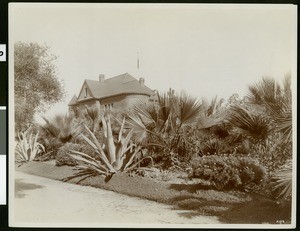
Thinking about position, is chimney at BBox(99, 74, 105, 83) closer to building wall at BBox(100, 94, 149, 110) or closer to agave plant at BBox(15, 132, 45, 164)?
building wall at BBox(100, 94, 149, 110)

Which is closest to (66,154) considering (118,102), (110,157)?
(110,157)

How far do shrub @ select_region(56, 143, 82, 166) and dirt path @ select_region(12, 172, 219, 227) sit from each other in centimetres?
19

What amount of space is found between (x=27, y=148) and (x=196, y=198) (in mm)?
1303

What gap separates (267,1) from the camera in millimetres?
3699

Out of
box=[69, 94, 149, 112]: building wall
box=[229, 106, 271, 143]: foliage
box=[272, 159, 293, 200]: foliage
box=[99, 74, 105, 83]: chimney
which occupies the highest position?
box=[99, 74, 105, 83]: chimney

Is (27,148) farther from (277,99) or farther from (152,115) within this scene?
(277,99)

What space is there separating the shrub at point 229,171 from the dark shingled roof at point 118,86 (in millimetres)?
694

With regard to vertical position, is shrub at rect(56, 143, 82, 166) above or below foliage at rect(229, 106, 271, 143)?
below

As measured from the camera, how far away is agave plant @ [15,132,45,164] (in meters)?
3.72

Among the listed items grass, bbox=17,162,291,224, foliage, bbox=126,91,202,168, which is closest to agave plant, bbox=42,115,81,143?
grass, bbox=17,162,291,224

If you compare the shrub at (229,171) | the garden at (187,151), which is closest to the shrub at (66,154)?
the garden at (187,151)

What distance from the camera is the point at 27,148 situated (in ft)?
12.2

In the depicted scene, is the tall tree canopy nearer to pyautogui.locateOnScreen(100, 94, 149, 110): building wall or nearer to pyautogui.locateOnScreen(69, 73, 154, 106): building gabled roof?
pyautogui.locateOnScreen(69, 73, 154, 106): building gabled roof

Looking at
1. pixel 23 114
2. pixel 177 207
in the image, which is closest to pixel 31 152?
pixel 23 114
